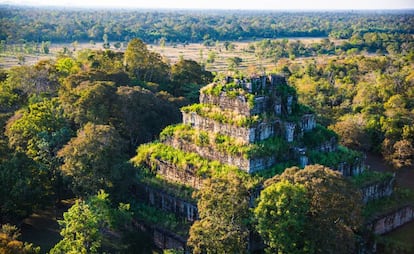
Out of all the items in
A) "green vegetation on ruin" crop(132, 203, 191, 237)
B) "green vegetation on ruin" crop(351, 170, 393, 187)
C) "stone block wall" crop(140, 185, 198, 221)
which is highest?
"green vegetation on ruin" crop(351, 170, 393, 187)

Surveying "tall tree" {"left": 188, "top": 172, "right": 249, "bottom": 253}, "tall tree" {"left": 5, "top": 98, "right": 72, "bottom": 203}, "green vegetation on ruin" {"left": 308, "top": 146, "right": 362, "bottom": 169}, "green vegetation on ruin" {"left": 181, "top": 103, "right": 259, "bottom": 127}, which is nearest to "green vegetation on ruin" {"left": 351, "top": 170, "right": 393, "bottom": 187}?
"green vegetation on ruin" {"left": 308, "top": 146, "right": 362, "bottom": 169}

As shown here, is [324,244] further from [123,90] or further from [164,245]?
[123,90]

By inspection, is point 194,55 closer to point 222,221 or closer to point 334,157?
point 334,157

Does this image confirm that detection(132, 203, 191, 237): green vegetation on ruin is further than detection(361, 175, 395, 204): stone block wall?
No

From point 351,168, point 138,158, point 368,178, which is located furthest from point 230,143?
point 368,178

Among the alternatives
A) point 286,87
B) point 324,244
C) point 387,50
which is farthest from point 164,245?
point 387,50

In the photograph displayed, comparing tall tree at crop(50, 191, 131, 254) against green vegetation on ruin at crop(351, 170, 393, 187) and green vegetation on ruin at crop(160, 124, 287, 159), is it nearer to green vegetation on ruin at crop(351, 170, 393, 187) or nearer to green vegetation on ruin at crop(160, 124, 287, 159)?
green vegetation on ruin at crop(160, 124, 287, 159)
